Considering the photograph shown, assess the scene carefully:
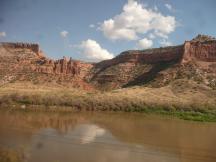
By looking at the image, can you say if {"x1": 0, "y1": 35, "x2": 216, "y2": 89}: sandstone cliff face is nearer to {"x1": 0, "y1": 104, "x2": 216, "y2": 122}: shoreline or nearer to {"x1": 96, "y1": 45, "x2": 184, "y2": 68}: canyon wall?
{"x1": 96, "y1": 45, "x2": 184, "y2": 68}: canyon wall

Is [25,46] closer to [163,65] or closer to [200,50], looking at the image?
[163,65]

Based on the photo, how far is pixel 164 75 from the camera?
77.1 m

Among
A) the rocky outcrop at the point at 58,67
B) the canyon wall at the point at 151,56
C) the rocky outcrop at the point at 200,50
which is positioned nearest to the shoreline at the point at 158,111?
the rocky outcrop at the point at 58,67

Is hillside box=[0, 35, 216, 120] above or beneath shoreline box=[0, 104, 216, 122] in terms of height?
above

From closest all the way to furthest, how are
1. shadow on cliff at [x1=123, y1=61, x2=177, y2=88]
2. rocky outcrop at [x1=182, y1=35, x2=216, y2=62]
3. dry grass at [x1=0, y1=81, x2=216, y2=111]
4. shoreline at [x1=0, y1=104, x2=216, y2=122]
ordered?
1. shoreline at [x1=0, y1=104, x2=216, y2=122]
2. dry grass at [x1=0, y1=81, x2=216, y2=111]
3. rocky outcrop at [x1=182, y1=35, x2=216, y2=62]
4. shadow on cliff at [x1=123, y1=61, x2=177, y2=88]

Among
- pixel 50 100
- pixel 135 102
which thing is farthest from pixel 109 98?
pixel 50 100

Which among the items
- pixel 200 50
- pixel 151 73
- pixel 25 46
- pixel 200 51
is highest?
pixel 25 46

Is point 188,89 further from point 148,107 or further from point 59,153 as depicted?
point 59,153

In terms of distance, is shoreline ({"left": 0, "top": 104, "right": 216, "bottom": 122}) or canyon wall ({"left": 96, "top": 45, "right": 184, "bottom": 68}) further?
canyon wall ({"left": 96, "top": 45, "right": 184, "bottom": 68})

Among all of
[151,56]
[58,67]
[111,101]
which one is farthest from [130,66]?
[111,101]

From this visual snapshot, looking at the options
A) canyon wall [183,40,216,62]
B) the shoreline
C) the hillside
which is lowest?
the shoreline

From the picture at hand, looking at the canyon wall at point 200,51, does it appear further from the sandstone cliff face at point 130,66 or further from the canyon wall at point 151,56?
the canyon wall at point 151,56

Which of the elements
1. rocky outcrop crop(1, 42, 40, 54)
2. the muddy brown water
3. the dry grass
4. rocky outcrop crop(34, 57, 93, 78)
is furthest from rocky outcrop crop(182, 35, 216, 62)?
the muddy brown water

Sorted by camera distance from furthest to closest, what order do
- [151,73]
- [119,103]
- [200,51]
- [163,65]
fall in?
[163,65] → [151,73] → [200,51] → [119,103]
